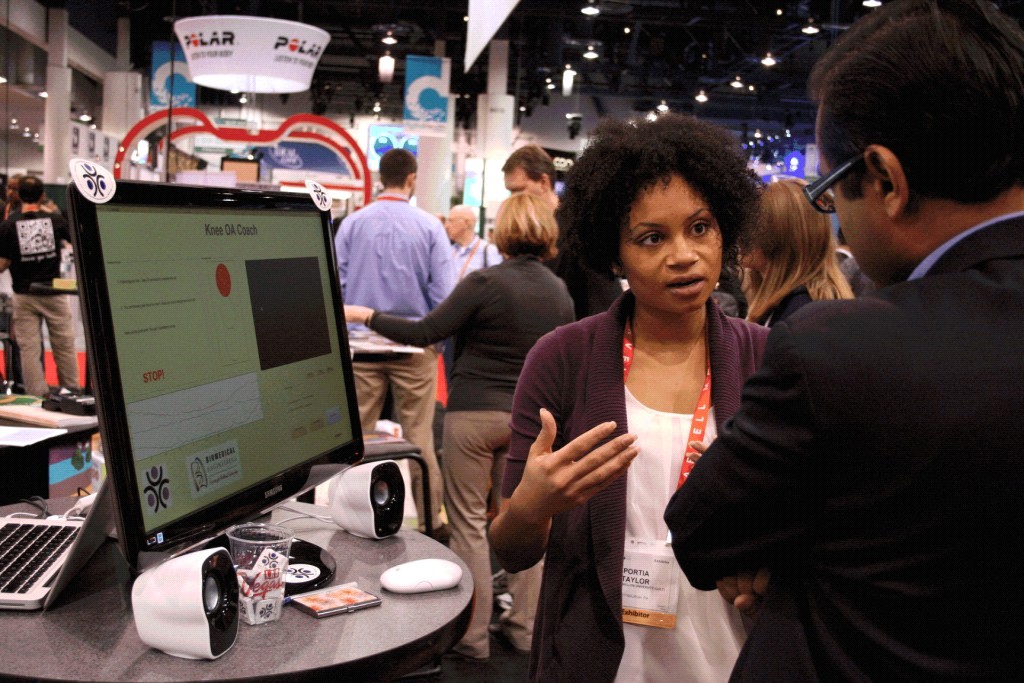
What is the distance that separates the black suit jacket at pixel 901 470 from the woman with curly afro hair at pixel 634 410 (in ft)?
1.20

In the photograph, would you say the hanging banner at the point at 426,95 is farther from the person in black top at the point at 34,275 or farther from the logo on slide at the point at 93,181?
the logo on slide at the point at 93,181

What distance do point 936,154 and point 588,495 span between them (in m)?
0.62

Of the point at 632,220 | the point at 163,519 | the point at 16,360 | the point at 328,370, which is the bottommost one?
the point at 16,360

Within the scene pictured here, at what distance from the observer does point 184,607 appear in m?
1.02

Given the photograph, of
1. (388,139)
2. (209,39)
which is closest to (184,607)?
(209,39)

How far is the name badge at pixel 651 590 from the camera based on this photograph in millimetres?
1353

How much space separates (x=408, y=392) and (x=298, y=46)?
445 cm

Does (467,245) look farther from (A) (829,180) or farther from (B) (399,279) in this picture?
(A) (829,180)

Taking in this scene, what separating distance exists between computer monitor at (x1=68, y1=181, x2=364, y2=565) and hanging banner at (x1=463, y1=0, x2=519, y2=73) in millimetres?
2284

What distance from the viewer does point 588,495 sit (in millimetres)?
1215

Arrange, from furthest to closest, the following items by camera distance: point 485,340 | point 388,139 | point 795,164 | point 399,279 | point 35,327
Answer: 1. point 795,164
2. point 388,139
3. point 35,327
4. point 399,279
5. point 485,340

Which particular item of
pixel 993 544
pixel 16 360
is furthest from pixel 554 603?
pixel 16 360

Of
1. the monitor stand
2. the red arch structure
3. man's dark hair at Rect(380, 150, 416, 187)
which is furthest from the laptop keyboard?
the red arch structure

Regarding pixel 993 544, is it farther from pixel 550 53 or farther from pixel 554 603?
pixel 550 53
